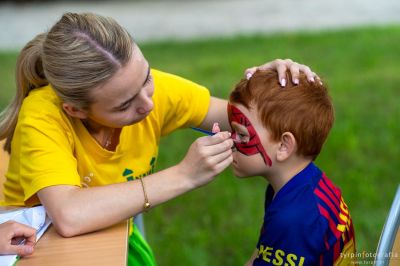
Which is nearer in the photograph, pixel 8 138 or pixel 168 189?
pixel 168 189

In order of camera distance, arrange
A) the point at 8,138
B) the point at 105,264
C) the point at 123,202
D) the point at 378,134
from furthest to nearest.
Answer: the point at 378,134, the point at 8,138, the point at 123,202, the point at 105,264

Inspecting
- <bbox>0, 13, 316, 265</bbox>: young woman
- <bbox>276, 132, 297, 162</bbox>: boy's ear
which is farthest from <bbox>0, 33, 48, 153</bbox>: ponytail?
<bbox>276, 132, 297, 162</bbox>: boy's ear

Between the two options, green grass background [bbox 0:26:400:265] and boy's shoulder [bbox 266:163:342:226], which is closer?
boy's shoulder [bbox 266:163:342:226]

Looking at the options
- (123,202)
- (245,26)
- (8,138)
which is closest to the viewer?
(123,202)

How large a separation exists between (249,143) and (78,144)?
0.53 m

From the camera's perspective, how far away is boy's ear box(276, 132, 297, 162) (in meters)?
2.14

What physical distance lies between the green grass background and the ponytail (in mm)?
1540

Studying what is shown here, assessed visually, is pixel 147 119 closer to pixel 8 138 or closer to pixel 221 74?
pixel 8 138

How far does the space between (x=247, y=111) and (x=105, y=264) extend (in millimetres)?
670

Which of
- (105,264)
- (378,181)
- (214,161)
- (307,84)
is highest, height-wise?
(307,84)

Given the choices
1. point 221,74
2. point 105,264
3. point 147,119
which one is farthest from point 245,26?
point 105,264

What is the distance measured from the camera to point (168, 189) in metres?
2.07

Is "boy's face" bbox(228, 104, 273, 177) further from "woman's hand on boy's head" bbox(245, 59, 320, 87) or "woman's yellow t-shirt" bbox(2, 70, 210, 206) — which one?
"woman's yellow t-shirt" bbox(2, 70, 210, 206)

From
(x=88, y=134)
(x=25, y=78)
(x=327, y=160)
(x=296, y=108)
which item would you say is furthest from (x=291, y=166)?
(x=327, y=160)
